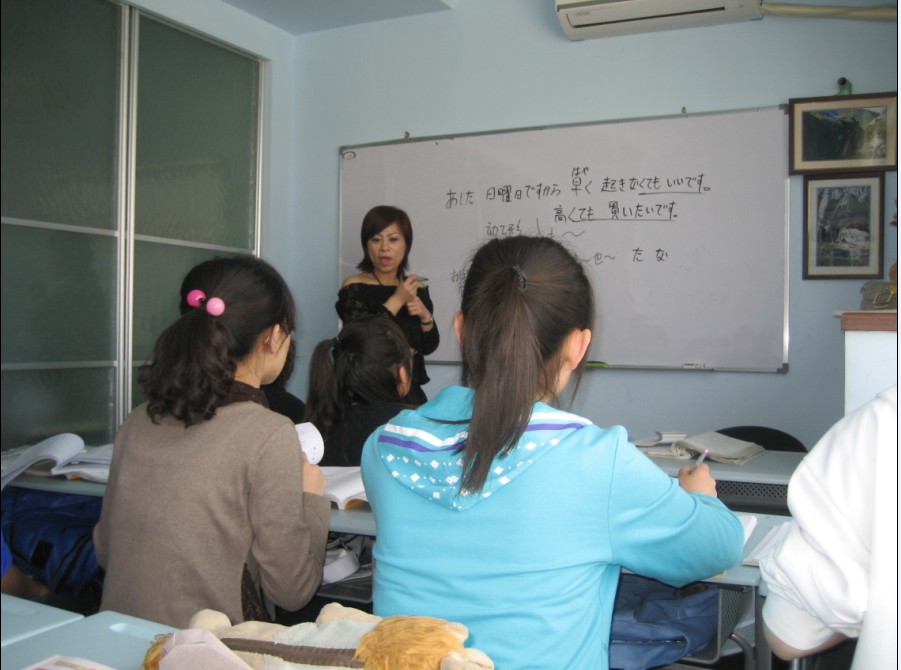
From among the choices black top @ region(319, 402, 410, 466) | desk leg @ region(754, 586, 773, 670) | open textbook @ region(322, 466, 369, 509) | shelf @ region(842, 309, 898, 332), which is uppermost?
shelf @ region(842, 309, 898, 332)

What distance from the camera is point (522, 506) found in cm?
99

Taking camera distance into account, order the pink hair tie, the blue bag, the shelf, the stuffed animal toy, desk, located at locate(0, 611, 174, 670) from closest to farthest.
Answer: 1. the stuffed animal toy
2. desk, located at locate(0, 611, 174, 670)
3. the pink hair tie
4. the blue bag
5. the shelf

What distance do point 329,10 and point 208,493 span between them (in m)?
3.49

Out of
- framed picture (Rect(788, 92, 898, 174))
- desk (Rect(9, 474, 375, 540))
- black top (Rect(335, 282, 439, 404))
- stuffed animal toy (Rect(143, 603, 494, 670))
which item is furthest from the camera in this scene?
black top (Rect(335, 282, 439, 404))

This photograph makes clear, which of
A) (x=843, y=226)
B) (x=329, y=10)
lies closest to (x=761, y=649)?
(x=843, y=226)

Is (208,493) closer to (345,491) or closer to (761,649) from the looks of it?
(345,491)

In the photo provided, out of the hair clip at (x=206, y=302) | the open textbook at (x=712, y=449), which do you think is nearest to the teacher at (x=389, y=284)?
the open textbook at (x=712, y=449)

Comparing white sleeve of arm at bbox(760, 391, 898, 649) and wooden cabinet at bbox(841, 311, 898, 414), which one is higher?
wooden cabinet at bbox(841, 311, 898, 414)

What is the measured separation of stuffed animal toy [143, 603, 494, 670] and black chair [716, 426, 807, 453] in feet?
7.88

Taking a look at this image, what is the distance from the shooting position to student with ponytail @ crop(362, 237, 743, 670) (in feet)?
3.24

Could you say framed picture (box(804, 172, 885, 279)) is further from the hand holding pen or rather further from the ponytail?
the ponytail

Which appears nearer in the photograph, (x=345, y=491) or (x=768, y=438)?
(x=345, y=491)

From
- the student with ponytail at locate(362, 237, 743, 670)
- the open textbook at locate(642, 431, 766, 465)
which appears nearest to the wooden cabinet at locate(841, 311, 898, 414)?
the open textbook at locate(642, 431, 766, 465)

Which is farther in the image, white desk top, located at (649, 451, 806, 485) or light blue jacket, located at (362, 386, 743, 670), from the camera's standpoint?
white desk top, located at (649, 451, 806, 485)
